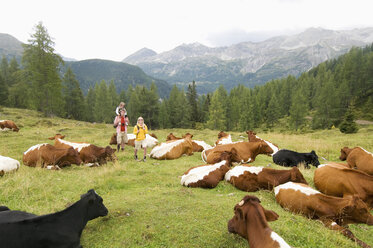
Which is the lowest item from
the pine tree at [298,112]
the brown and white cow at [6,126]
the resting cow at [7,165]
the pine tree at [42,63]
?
the pine tree at [298,112]

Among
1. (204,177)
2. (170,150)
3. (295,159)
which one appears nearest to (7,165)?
(170,150)

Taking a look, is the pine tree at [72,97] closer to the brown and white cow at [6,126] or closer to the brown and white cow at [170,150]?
the brown and white cow at [6,126]

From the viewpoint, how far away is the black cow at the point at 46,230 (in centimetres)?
292

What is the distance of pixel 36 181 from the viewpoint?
→ 623 cm

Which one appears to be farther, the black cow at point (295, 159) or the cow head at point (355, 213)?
the black cow at point (295, 159)

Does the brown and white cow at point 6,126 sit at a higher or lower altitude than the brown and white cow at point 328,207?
higher

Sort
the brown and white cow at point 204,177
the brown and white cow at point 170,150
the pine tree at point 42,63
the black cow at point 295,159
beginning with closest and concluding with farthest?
the brown and white cow at point 204,177
the black cow at point 295,159
the brown and white cow at point 170,150
the pine tree at point 42,63

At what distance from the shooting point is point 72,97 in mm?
54969

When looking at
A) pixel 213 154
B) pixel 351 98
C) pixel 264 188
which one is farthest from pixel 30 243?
pixel 351 98

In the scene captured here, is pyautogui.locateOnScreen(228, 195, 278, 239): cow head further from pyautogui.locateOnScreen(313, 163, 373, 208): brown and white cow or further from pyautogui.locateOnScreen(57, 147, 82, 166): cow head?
pyautogui.locateOnScreen(57, 147, 82, 166): cow head

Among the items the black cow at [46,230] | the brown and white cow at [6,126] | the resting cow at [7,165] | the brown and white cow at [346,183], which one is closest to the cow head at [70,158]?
the resting cow at [7,165]

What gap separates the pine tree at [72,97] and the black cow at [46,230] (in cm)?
5911

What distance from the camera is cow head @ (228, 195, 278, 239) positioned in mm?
3438

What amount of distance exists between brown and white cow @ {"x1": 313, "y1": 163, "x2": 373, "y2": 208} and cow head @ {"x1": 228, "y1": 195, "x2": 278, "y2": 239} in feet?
12.9
